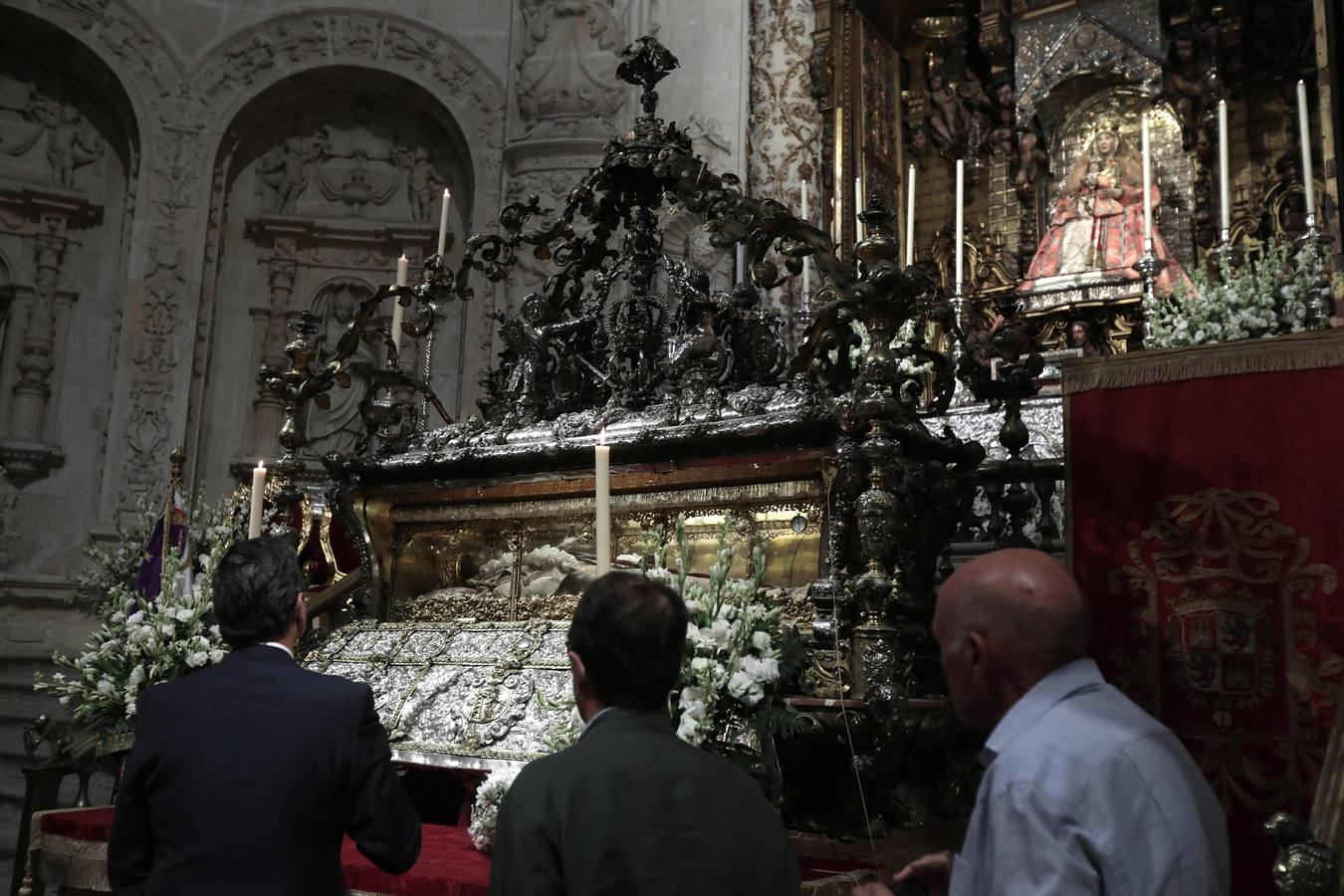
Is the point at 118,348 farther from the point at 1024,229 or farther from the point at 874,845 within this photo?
the point at 874,845

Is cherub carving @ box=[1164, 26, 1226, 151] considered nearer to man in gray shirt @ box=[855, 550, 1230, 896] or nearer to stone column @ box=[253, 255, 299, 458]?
man in gray shirt @ box=[855, 550, 1230, 896]

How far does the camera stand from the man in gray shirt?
1.42m

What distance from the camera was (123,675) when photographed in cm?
408

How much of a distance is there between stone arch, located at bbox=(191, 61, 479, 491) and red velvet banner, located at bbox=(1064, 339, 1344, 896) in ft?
Result: 24.1

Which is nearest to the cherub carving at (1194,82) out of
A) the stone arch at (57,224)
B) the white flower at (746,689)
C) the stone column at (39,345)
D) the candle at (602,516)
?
the candle at (602,516)

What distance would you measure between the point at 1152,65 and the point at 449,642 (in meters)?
6.70

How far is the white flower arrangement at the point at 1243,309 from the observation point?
16.2ft

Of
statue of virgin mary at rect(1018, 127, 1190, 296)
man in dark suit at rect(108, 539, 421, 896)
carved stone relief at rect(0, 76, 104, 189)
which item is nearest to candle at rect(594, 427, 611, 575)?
man in dark suit at rect(108, 539, 421, 896)

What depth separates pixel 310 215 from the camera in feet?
35.1

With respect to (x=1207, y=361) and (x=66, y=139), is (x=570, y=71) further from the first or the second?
(x=1207, y=361)

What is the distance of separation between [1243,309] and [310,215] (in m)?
8.33

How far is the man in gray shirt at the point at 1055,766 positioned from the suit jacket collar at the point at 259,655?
4.18 feet

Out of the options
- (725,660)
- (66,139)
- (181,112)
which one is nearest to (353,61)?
(181,112)

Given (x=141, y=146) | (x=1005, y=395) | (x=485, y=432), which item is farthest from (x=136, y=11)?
(x=1005, y=395)
